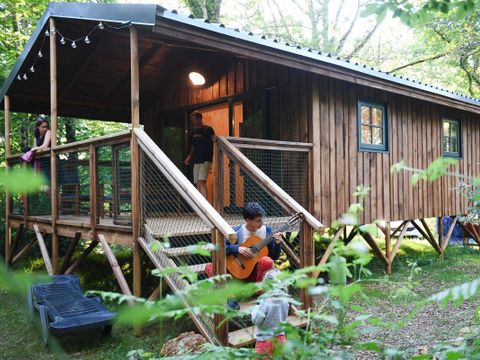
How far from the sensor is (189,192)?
12.8ft

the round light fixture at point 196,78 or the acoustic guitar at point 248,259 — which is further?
the round light fixture at point 196,78

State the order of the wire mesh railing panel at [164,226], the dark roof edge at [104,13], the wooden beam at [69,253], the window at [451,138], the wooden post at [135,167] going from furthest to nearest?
the window at [451,138] < the wooden beam at [69,253] < the wooden post at [135,167] < the dark roof edge at [104,13] < the wire mesh railing panel at [164,226]

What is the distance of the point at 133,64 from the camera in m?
4.80

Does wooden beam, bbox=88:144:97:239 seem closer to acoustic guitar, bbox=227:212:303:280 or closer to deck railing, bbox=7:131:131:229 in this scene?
deck railing, bbox=7:131:131:229

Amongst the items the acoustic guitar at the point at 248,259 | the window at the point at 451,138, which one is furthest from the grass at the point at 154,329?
the window at the point at 451,138

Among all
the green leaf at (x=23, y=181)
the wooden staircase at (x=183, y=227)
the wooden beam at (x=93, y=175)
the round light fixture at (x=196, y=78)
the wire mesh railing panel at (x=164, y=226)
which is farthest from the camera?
the round light fixture at (x=196, y=78)

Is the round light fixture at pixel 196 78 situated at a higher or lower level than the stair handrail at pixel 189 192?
higher

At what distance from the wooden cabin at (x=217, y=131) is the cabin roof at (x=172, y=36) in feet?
0.07

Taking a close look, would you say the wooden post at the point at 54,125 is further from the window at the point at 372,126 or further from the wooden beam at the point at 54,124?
the window at the point at 372,126

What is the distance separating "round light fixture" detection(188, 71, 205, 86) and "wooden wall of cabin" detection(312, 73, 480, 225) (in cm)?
262

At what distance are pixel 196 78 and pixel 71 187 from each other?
336cm

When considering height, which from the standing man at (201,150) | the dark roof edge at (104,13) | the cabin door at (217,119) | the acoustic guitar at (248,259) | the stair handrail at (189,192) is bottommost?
the acoustic guitar at (248,259)

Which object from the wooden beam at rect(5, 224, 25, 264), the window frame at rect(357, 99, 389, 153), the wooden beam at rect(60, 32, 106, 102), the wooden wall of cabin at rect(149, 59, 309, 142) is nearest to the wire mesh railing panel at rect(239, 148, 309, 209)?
the wooden wall of cabin at rect(149, 59, 309, 142)

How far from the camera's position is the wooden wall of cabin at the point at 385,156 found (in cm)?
705
